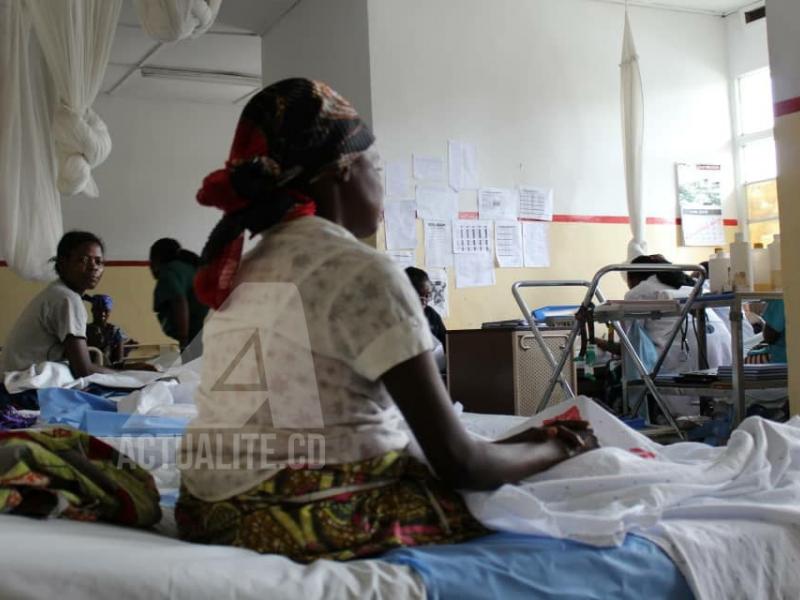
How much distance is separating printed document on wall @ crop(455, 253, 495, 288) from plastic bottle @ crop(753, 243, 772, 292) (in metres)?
2.73

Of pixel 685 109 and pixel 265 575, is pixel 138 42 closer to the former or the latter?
pixel 685 109

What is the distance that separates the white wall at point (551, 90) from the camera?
20.3ft

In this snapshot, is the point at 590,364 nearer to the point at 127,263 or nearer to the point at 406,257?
the point at 406,257

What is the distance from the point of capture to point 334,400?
54.4 inches

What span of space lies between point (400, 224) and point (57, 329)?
8.26ft

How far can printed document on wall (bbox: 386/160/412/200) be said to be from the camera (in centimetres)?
609

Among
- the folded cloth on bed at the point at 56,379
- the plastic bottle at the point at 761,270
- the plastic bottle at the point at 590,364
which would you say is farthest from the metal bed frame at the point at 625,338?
the folded cloth on bed at the point at 56,379

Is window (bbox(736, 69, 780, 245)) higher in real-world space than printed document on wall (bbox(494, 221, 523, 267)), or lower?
higher

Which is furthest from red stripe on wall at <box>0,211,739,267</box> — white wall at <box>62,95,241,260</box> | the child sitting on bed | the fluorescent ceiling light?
white wall at <box>62,95,241,260</box>

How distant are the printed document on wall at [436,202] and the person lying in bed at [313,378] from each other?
15.3ft

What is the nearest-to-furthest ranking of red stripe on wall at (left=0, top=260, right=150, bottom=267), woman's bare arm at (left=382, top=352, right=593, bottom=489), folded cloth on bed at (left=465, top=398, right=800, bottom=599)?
woman's bare arm at (left=382, top=352, right=593, bottom=489), folded cloth on bed at (left=465, top=398, right=800, bottom=599), red stripe on wall at (left=0, top=260, right=150, bottom=267)

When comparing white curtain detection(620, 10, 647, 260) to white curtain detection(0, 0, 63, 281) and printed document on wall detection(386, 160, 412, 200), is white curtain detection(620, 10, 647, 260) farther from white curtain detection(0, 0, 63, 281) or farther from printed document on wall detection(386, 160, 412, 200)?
white curtain detection(0, 0, 63, 281)

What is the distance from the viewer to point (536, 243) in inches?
260

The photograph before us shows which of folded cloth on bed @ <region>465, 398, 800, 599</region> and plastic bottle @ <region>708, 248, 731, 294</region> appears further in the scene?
plastic bottle @ <region>708, 248, 731, 294</region>
